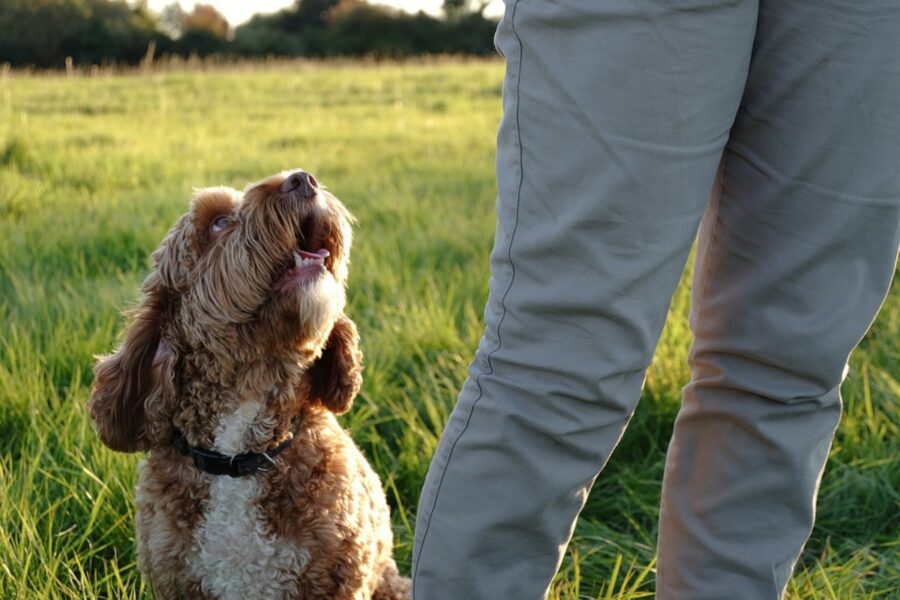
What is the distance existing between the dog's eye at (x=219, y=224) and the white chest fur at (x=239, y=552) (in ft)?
1.83

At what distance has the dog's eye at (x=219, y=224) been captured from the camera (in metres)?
2.18

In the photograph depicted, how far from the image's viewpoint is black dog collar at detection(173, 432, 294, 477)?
2.08 metres

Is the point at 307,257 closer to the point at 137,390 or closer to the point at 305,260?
the point at 305,260

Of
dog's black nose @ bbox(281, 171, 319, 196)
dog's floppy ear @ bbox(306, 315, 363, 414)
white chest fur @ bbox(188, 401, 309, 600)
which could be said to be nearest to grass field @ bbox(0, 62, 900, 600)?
white chest fur @ bbox(188, 401, 309, 600)

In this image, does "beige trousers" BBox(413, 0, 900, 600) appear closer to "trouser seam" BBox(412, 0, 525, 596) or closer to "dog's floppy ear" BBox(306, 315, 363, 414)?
"trouser seam" BBox(412, 0, 525, 596)

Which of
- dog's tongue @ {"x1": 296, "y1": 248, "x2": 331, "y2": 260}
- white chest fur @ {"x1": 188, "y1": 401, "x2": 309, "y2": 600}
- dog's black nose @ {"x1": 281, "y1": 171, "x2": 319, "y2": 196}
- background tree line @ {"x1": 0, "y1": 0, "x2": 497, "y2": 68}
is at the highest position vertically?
background tree line @ {"x1": 0, "y1": 0, "x2": 497, "y2": 68}

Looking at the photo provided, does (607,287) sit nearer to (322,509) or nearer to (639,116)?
(639,116)

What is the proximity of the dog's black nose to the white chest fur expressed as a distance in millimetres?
638

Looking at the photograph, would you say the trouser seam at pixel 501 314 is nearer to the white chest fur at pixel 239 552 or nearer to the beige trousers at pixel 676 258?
the beige trousers at pixel 676 258

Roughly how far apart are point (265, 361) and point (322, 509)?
0.36 meters

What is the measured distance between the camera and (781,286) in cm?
166

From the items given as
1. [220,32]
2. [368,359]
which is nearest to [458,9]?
[220,32]

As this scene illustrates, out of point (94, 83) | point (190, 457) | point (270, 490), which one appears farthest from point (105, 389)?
point (94, 83)

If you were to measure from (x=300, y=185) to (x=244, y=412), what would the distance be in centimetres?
52
